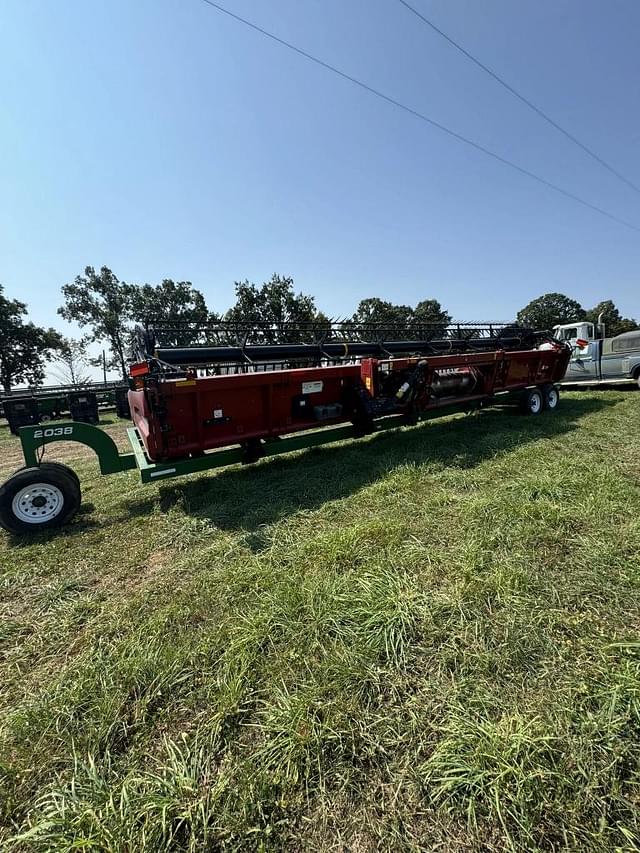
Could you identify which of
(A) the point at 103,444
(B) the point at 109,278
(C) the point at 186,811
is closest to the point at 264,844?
(C) the point at 186,811

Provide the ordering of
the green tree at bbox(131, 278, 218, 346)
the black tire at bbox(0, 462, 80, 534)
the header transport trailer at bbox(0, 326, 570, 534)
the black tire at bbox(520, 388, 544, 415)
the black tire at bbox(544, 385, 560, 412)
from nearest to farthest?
the black tire at bbox(0, 462, 80, 534) → the header transport trailer at bbox(0, 326, 570, 534) → the black tire at bbox(520, 388, 544, 415) → the black tire at bbox(544, 385, 560, 412) → the green tree at bbox(131, 278, 218, 346)

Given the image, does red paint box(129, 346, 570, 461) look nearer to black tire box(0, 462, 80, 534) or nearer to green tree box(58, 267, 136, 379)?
black tire box(0, 462, 80, 534)

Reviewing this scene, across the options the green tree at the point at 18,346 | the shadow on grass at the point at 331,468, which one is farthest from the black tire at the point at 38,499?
the green tree at the point at 18,346

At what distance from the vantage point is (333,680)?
6.28 ft

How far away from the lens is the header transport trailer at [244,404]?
4.05 metres

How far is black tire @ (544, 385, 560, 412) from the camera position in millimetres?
Result: 9202

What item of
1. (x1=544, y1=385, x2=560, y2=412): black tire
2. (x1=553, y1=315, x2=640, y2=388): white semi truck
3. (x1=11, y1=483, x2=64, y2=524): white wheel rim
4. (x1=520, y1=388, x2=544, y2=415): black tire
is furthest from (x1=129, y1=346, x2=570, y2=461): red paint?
(x1=553, y1=315, x2=640, y2=388): white semi truck

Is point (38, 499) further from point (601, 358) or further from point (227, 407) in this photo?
point (601, 358)

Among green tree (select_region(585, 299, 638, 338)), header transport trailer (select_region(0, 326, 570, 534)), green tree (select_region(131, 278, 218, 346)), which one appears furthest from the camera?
green tree (select_region(585, 299, 638, 338))

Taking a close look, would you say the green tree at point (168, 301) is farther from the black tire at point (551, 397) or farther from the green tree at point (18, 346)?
the black tire at point (551, 397)

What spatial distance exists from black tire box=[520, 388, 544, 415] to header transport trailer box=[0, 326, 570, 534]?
2.36 ft

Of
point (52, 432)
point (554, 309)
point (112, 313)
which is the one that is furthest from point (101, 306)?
point (554, 309)

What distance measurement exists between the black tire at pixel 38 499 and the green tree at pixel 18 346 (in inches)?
1288

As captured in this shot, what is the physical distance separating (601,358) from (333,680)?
50.1ft
